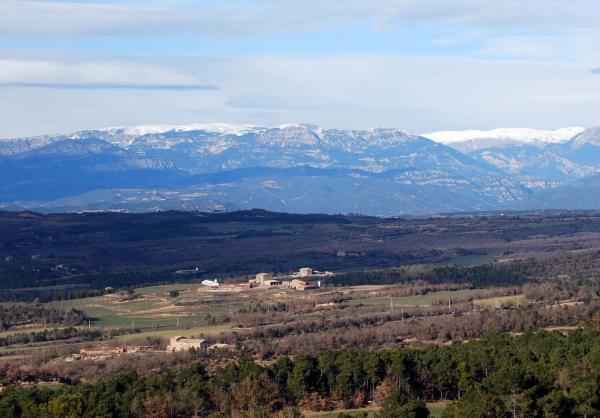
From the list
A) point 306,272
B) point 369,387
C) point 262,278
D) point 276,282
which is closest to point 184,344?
point 369,387

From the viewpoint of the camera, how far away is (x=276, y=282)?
103 meters

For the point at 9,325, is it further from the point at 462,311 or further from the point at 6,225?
the point at 6,225

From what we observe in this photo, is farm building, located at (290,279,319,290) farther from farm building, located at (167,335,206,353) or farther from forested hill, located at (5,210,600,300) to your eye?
farm building, located at (167,335,206,353)

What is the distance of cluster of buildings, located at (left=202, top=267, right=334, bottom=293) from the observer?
100 metres

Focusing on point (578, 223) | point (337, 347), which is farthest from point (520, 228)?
point (337, 347)

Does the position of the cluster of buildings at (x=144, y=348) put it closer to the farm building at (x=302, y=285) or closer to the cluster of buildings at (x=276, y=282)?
the cluster of buildings at (x=276, y=282)

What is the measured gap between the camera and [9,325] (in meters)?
81.2

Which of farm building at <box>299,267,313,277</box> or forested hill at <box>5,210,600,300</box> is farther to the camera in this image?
forested hill at <box>5,210,600,300</box>

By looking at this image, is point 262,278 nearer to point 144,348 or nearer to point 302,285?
point 302,285

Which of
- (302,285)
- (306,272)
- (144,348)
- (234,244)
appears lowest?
(144,348)

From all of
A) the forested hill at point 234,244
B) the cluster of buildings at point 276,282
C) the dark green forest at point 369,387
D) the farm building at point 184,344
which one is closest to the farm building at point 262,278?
the cluster of buildings at point 276,282

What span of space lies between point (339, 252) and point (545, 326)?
209ft

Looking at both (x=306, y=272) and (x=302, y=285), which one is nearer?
(x=302, y=285)

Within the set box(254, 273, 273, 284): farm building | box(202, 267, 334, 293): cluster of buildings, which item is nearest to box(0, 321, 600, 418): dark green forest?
box(202, 267, 334, 293): cluster of buildings
